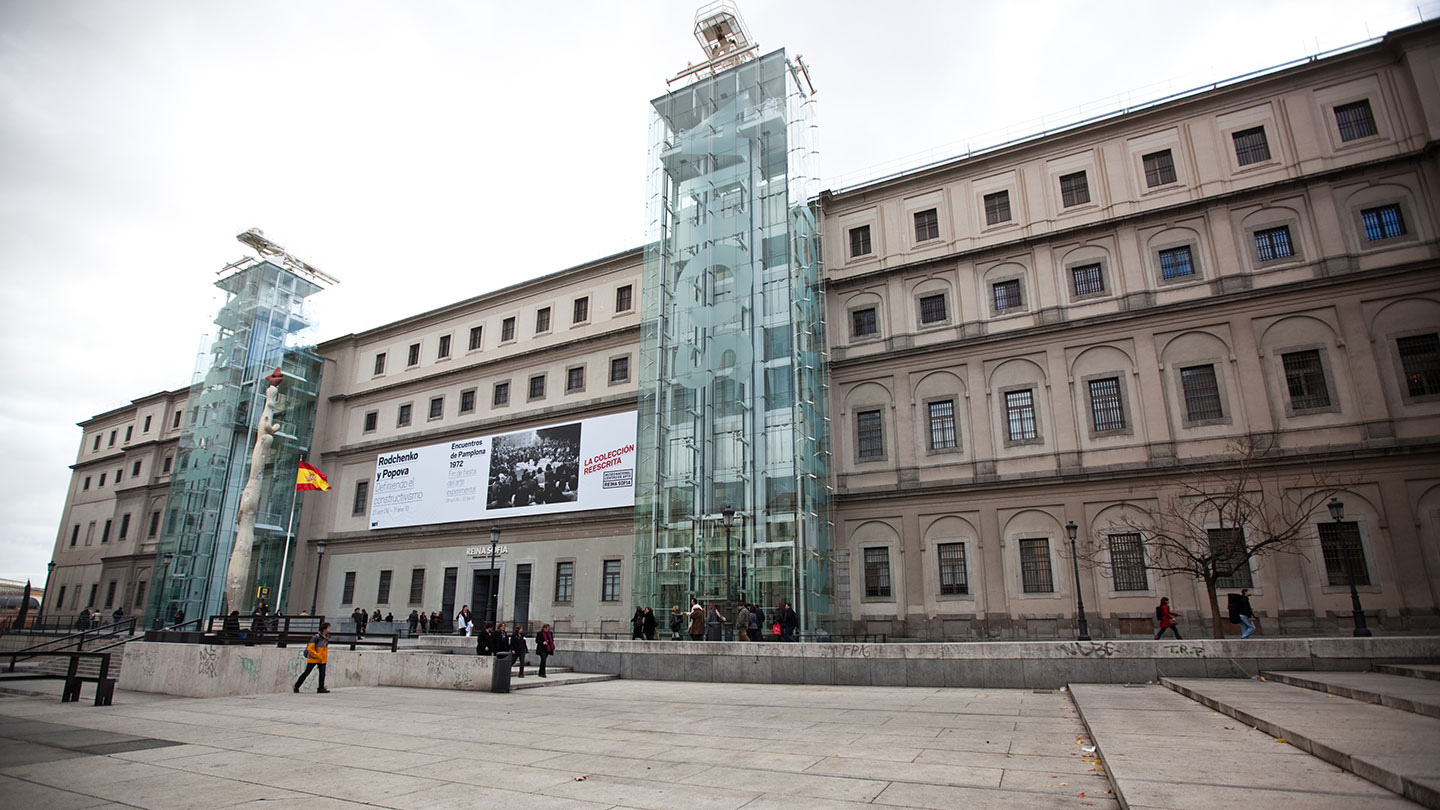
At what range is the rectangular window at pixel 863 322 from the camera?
30828 millimetres

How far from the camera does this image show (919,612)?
2661cm

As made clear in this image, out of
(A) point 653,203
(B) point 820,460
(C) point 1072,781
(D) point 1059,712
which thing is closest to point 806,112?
(A) point 653,203

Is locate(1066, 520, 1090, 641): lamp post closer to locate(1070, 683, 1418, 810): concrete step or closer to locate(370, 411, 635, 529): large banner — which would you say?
locate(1070, 683, 1418, 810): concrete step

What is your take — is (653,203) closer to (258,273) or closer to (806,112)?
(806,112)

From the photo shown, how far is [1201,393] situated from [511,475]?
95.9 feet

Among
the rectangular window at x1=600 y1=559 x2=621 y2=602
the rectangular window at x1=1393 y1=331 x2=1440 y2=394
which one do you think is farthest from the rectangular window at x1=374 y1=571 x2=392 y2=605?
the rectangular window at x1=1393 y1=331 x2=1440 y2=394

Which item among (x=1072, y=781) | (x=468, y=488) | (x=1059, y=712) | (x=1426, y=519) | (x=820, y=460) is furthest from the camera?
(x=468, y=488)

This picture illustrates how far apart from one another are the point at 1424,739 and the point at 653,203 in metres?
31.6

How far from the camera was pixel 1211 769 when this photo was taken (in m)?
5.99

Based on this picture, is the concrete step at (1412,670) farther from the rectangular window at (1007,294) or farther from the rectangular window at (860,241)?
the rectangular window at (860,241)

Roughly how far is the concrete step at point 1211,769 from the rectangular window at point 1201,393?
17.7 m

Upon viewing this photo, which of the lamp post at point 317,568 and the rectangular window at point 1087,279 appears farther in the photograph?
the lamp post at point 317,568

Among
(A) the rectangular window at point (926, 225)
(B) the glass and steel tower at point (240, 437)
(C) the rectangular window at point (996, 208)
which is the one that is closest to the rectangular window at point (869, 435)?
(A) the rectangular window at point (926, 225)

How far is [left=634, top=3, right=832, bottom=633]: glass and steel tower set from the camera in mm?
27750
